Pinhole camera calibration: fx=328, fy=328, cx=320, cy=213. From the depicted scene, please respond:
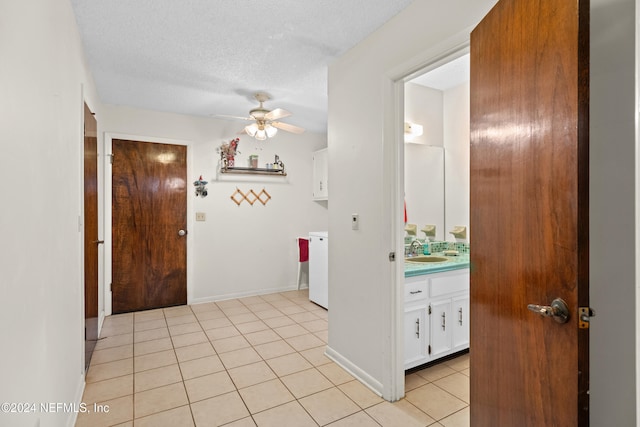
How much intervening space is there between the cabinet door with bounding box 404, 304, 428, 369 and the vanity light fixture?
1.63 meters

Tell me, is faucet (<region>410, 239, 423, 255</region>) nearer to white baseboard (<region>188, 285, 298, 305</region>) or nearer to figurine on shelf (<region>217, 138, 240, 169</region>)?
white baseboard (<region>188, 285, 298, 305</region>)

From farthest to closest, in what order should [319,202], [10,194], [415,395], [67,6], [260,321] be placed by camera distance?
[319,202] < [260,321] < [415,395] < [67,6] < [10,194]

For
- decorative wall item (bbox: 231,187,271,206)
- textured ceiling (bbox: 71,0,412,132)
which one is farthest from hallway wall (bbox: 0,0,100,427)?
decorative wall item (bbox: 231,187,271,206)

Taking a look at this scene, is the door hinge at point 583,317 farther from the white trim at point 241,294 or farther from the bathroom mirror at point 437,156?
the white trim at point 241,294

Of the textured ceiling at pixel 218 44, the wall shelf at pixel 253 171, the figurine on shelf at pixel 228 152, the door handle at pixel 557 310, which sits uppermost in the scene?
the textured ceiling at pixel 218 44

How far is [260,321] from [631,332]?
10.2ft

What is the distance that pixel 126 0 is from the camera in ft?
6.09

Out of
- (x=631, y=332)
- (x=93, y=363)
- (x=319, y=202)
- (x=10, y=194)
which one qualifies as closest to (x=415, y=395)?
(x=631, y=332)

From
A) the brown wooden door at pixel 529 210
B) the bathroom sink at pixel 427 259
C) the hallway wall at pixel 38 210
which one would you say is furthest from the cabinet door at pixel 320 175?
the brown wooden door at pixel 529 210

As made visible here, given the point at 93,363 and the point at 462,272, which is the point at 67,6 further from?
the point at 462,272

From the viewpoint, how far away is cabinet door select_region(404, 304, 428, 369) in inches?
89.7

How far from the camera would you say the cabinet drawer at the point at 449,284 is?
2.40m

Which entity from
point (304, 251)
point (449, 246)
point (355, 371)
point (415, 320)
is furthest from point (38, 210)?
point (304, 251)

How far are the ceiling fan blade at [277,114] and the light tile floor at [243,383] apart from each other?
2089 mm
